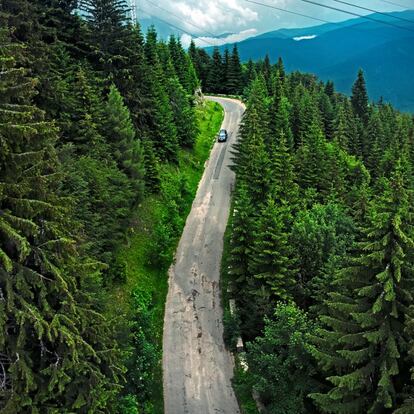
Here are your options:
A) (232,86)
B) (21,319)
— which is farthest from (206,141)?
(21,319)

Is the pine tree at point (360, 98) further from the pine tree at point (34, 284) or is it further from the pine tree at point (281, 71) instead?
the pine tree at point (34, 284)

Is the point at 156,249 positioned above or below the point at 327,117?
below

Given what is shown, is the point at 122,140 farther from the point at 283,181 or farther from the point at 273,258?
the point at 283,181

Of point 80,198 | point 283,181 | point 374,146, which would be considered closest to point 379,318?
point 80,198

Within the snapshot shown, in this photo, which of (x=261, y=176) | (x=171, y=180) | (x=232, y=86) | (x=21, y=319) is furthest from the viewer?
(x=232, y=86)

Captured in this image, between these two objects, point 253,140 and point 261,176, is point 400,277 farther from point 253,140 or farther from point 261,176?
point 253,140

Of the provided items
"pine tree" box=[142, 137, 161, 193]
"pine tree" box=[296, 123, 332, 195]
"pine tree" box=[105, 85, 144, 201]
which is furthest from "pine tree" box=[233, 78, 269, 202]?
"pine tree" box=[105, 85, 144, 201]

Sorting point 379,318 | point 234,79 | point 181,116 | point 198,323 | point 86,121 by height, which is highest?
point 234,79
